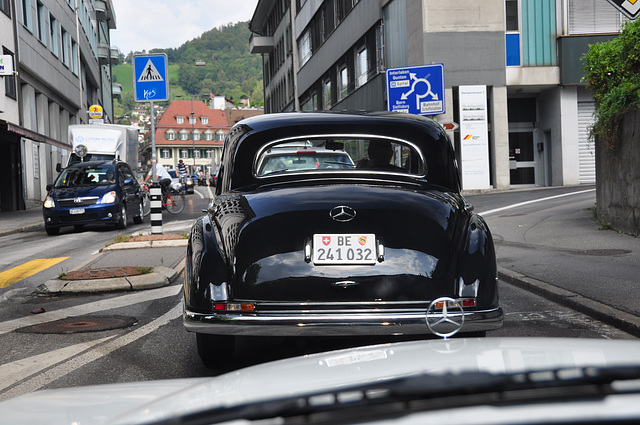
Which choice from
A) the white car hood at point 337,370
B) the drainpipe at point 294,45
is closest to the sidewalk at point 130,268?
the white car hood at point 337,370

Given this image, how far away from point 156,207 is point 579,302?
26.4ft

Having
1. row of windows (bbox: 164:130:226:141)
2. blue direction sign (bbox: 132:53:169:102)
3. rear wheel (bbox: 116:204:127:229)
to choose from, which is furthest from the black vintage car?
row of windows (bbox: 164:130:226:141)

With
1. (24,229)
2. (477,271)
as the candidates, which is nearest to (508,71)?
(24,229)

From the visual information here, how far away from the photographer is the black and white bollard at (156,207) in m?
12.4

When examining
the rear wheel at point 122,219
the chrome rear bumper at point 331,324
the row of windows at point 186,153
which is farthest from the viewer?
the row of windows at point 186,153

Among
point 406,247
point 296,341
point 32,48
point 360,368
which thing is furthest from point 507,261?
point 32,48

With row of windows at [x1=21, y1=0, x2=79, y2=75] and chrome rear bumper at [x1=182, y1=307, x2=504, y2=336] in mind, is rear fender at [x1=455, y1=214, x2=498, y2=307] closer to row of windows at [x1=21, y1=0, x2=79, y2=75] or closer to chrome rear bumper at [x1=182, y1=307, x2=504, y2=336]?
chrome rear bumper at [x1=182, y1=307, x2=504, y2=336]

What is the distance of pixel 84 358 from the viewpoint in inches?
205

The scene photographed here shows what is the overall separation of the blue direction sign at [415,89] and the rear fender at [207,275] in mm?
12193

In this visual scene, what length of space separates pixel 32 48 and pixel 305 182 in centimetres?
3083

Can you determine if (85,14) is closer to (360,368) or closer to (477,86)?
(477,86)

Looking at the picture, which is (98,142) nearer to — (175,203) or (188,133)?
(175,203)

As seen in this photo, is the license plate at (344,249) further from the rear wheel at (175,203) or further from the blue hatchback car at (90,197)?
the rear wheel at (175,203)

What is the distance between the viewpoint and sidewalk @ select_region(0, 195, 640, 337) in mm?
6629
